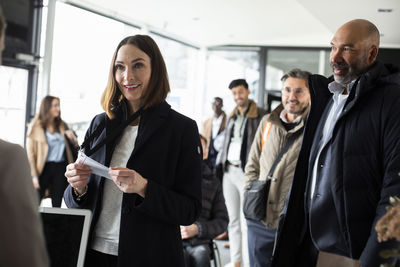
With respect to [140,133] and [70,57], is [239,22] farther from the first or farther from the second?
[140,133]

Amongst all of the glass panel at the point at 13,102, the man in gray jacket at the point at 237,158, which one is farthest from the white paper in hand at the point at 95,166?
the glass panel at the point at 13,102

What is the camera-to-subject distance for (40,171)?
535 cm

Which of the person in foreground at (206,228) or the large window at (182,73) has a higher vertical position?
the large window at (182,73)

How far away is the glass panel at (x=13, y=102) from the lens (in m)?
5.39

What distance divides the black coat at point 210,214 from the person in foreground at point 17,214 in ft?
8.33

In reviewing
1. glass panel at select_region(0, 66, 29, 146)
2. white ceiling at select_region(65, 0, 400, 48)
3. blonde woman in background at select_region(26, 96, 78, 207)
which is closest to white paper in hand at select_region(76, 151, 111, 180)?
blonde woman in background at select_region(26, 96, 78, 207)

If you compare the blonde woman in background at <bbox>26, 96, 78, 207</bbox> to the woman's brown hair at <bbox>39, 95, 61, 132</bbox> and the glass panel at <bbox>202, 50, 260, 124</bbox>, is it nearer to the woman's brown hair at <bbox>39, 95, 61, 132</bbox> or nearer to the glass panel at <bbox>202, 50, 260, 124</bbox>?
the woman's brown hair at <bbox>39, 95, 61, 132</bbox>

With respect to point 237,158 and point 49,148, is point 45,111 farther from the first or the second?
point 237,158

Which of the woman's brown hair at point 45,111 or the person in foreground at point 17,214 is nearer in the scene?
the person in foreground at point 17,214

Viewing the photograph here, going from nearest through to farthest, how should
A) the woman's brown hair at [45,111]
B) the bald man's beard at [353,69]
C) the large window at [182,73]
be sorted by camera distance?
1. the bald man's beard at [353,69]
2. the woman's brown hair at [45,111]
3. the large window at [182,73]

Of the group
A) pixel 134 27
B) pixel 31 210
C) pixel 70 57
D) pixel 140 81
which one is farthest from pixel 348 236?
pixel 134 27

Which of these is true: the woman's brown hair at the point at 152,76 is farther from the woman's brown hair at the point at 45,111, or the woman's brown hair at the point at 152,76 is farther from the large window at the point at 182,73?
the large window at the point at 182,73

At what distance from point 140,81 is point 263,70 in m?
9.31

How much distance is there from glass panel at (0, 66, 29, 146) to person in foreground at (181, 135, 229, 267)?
10.1 ft
